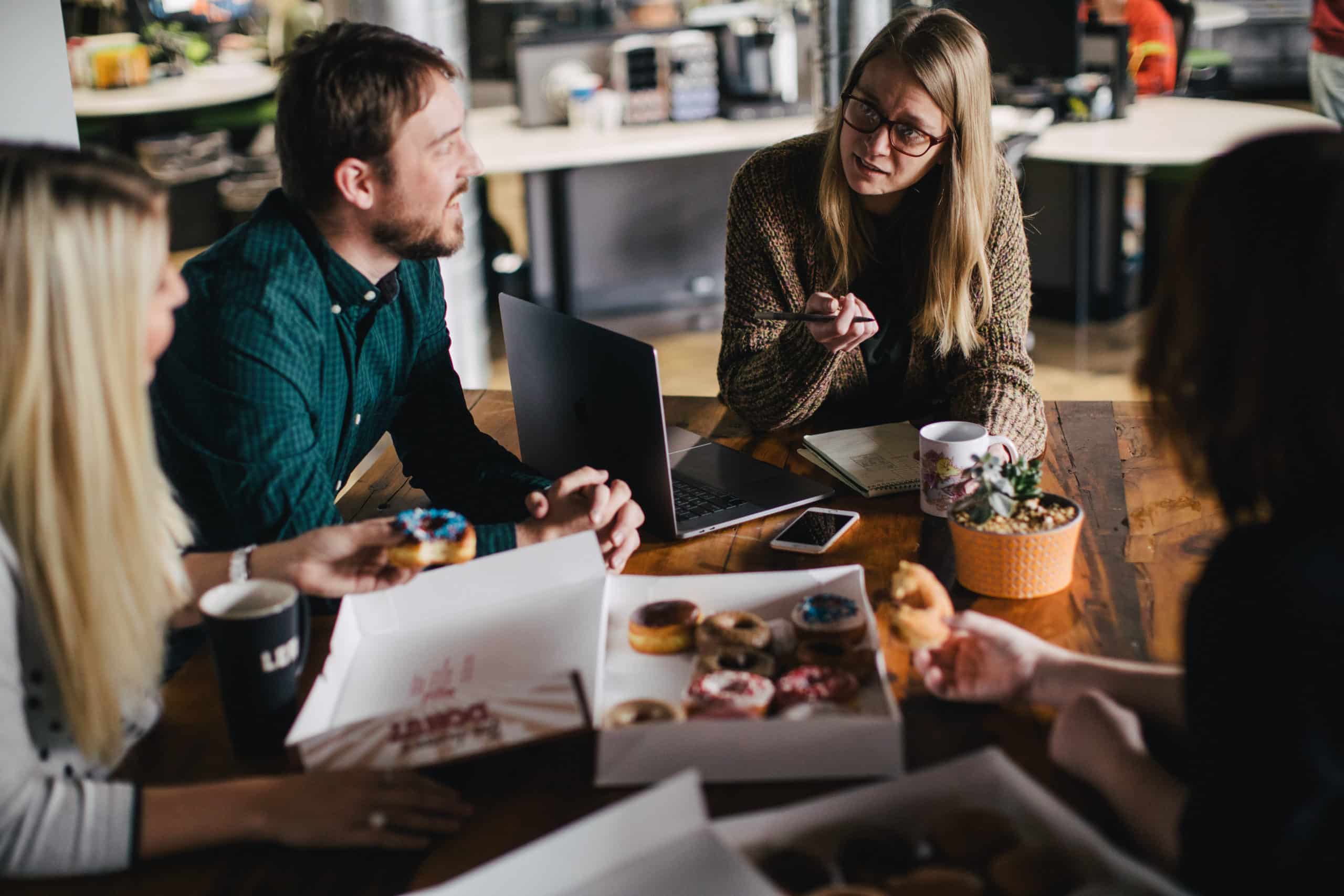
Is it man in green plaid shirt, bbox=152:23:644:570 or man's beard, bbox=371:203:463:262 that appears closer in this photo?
man in green plaid shirt, bbox=152:23:644:570

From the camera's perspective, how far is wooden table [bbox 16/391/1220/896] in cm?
89

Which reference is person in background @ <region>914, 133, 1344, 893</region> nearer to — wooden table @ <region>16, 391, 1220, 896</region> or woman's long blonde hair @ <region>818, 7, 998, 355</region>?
wooden table @ <region>16, 391, 1220, 896</region>

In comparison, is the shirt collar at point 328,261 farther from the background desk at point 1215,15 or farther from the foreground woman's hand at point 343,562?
the background desk at point 1215,15

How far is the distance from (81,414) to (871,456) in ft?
3.27

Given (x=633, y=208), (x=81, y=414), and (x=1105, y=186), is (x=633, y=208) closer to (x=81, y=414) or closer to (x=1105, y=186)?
(x=1105, y=186)

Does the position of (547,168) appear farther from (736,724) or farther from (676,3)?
(676,3)

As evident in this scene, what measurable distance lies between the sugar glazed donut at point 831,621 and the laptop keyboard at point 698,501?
34cm

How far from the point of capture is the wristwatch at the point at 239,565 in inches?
47.4

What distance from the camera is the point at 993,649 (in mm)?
1061

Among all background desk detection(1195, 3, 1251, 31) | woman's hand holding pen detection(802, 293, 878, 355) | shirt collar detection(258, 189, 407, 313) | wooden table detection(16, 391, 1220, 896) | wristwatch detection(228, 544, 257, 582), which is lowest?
wooden table detection(16, 391, 1220, 896)

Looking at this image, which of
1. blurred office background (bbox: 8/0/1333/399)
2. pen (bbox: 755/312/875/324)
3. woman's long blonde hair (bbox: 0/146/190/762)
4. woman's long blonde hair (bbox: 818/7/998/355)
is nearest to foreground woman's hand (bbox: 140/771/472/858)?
woman's long blonde hair (bbox: 0/146/190/762)

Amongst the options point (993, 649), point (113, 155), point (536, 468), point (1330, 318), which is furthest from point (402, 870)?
point (536, 468)

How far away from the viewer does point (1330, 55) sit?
4.52 metres

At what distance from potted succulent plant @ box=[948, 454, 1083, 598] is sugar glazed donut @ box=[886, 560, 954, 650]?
0.05 meters
